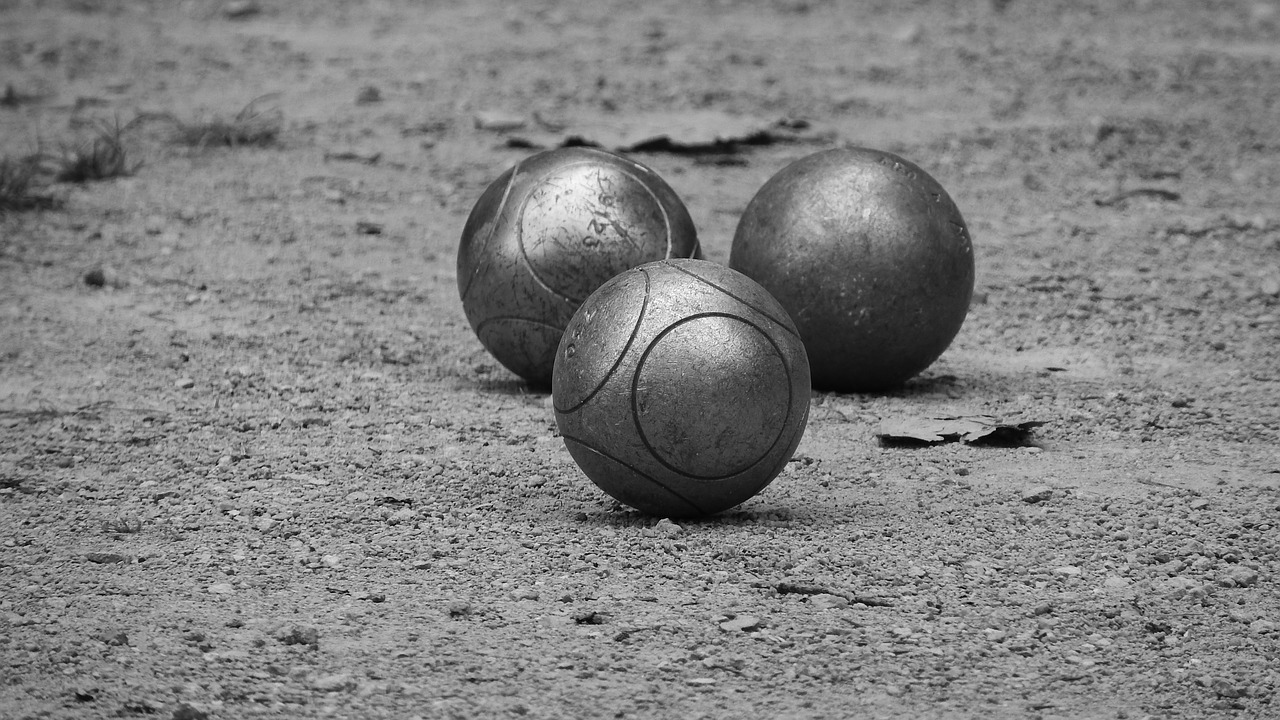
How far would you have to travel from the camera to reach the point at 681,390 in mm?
5211

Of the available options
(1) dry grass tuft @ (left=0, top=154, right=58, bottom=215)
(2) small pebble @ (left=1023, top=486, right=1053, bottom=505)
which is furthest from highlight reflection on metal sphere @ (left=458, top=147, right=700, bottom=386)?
(1) dry grass tuft @ (left=0, top=154, right=58, bottom=215)

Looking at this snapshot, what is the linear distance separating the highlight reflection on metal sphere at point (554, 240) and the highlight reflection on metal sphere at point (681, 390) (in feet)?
4.27

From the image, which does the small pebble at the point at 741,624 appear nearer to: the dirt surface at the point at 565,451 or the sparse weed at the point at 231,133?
the dirt surface at the point at 565,451

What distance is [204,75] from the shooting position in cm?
1475

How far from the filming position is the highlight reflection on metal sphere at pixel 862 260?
22.6 ft

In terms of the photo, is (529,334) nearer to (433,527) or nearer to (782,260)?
(782,260)

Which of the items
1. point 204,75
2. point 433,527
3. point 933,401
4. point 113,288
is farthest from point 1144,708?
point 204,75

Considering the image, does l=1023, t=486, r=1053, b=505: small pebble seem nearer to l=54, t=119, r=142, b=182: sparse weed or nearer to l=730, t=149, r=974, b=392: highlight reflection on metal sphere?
l=730, t=149, r=974, b=392: highlight reflection on metal sphere

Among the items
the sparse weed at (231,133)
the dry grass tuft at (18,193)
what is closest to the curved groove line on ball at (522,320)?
the dry grass tuft at (18,193)

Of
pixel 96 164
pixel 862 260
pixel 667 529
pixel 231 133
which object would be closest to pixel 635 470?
pixel 667 529

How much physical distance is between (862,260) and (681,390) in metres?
1.95

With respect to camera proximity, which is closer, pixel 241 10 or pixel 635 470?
pixel 635 470

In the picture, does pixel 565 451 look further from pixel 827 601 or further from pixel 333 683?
pixel 333 683

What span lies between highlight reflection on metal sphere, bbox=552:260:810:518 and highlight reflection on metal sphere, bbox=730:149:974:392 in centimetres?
145
